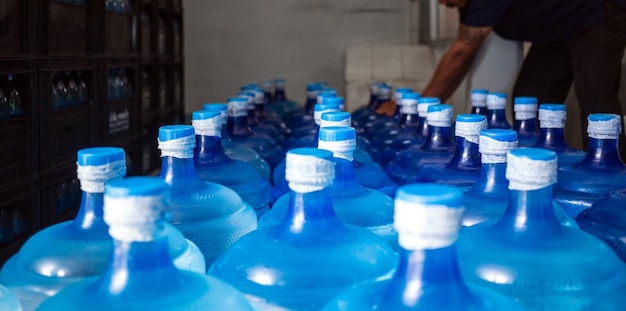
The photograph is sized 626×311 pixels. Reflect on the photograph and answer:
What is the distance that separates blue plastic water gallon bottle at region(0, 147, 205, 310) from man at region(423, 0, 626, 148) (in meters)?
1.85

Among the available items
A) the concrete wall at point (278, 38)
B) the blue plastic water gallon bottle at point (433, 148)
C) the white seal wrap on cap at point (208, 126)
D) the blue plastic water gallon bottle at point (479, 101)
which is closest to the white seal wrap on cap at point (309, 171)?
the white seal wrap on cap at point (208, 126)

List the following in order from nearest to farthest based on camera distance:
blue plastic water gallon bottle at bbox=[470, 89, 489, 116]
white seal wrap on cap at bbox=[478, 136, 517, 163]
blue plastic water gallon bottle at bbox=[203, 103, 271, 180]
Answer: white seal wrap on cap at bbox=[478, 136, 517, 163], blue plastic water gallon bottle at bbox=[203, 103, 271, 180], blue plastic water gallon bottle at bbox=[470, 89, 489, 116]

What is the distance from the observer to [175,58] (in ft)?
15.0

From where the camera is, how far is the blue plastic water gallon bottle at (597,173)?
125 centimetres

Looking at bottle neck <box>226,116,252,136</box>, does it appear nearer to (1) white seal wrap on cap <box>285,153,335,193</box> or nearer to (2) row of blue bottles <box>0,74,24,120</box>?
(2) row of blue bottles <box>0,74,24,120</box>

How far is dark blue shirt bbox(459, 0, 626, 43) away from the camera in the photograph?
2.46m

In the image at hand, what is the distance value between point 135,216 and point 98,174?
19cm

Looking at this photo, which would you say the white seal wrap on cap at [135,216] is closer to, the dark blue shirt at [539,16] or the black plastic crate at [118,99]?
the dark blue shirt at [539,16]

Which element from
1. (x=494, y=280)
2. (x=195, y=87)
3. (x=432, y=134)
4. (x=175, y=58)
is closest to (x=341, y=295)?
(x=494, y=280)

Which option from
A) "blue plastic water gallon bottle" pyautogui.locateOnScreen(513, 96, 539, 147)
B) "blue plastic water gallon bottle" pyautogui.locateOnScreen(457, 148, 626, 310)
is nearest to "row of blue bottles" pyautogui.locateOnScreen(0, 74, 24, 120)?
"blue plastic water gallon bottle" pyautogui.locateOnScreen(513, 96, 539, 147)

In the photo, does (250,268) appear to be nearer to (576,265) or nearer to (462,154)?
(576,265)

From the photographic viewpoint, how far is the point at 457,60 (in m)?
2.92

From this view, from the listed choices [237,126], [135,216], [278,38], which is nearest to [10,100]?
[237,126]

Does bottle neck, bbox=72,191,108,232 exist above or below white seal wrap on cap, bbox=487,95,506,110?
below
